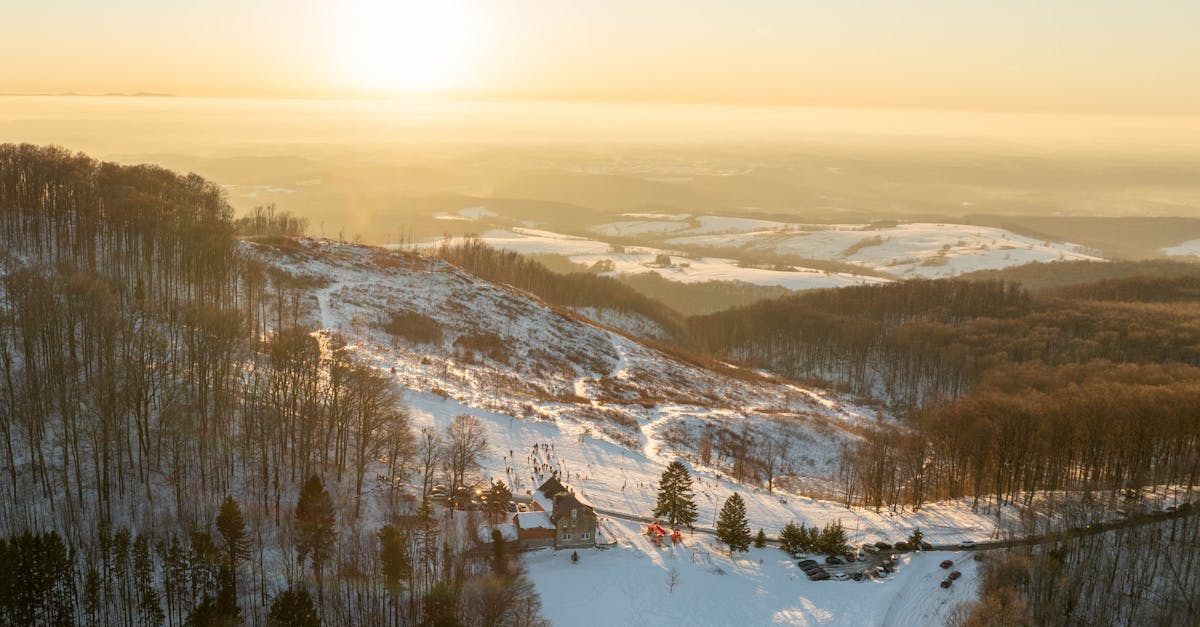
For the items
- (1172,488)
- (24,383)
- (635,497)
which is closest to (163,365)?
(24,383)

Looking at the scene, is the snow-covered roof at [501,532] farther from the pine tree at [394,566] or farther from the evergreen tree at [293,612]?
the evergreen tree at [293,612]

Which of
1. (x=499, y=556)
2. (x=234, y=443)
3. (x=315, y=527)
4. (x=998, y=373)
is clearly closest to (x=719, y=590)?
(x=499, y=556)

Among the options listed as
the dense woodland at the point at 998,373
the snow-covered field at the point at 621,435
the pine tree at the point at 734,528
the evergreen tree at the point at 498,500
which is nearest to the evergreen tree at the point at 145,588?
the snow-covered field at the point at 621,435

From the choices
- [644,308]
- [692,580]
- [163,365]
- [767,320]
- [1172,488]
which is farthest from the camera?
[644,308]

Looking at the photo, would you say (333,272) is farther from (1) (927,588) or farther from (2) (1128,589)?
(2) (1128,589)

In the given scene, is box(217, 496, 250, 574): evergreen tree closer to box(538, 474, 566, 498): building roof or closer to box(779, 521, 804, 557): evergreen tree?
box(538, 474, 566, 498): building roof

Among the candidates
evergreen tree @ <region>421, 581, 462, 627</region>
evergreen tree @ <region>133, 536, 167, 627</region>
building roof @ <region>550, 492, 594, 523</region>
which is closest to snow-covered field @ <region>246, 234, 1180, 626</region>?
building roof @ <region>550, 492, 594, 523</region>
